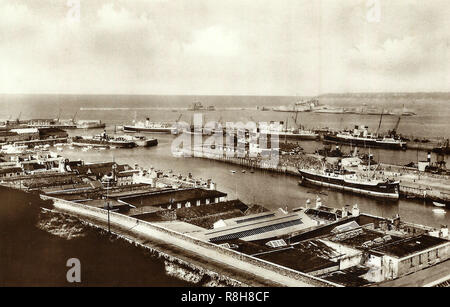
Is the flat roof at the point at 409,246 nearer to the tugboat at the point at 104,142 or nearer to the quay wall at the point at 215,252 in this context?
the quay wall at the point at 215,252

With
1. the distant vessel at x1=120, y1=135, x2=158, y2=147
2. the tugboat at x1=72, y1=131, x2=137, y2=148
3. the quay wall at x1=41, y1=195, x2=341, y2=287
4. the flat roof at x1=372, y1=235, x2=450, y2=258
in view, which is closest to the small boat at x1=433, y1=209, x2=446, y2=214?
the flat roof at x1=372, y1=235, x2=450, y2=258

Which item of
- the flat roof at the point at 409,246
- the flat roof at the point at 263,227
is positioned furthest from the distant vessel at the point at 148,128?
the flat roof at the point at 409,246

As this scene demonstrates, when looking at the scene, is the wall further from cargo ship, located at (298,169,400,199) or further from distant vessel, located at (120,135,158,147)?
distant vessel, located at (120,135,158,147)

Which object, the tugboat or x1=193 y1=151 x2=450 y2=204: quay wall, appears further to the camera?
the tugboat

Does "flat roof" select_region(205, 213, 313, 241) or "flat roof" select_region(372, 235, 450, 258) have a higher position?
"flat roof" select_region(372, 235, 450, 258)

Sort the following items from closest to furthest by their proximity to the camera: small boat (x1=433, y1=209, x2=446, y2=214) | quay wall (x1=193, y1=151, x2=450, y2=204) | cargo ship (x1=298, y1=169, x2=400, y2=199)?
small boat (x1=433, y1=209, x2=446, y2=214)
quay wall (x1=193, y1=151, x2=450, y2=204)
cargo ship (x1=298, y1=169, x2=400, y2=199)
